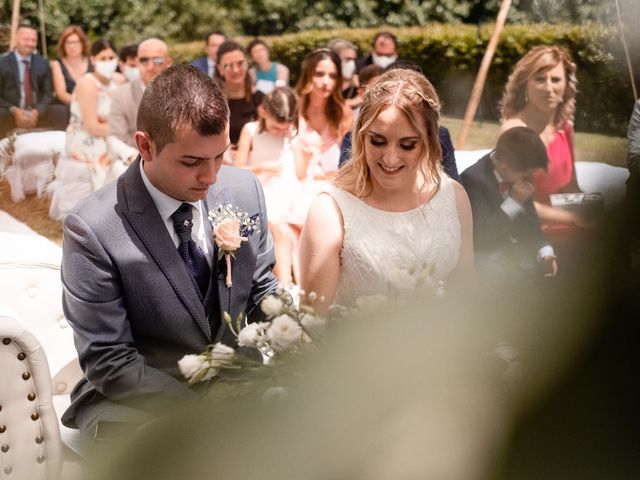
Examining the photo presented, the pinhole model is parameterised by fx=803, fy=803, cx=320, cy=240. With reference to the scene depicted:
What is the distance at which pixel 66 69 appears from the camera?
Answer: 7.23 metres

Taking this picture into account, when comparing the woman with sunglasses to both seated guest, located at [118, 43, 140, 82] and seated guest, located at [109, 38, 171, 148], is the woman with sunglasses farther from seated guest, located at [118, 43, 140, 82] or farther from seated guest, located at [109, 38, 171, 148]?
seated guest, located at [118, 43, 140, 82]

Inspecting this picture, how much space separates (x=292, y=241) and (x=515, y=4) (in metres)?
2.97

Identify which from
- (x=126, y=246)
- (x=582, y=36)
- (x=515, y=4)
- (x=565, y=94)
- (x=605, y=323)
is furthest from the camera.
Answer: (x=515, y=4)

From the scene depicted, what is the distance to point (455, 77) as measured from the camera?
7219 mm

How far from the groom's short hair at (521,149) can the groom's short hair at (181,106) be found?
2.97 meters

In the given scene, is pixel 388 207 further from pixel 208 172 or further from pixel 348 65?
pixel 348 65

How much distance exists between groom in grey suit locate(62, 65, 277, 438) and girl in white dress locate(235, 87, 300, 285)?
2982 millimetres

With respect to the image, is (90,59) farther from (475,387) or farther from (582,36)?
(475,387)

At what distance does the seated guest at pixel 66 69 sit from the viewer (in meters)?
7.22

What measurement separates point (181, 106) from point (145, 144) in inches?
6.5

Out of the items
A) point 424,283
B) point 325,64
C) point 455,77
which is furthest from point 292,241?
point 424,283

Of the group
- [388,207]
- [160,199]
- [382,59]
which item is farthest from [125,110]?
[160,199]

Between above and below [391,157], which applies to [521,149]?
below

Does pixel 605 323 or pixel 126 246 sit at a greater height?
pixel 605 323
